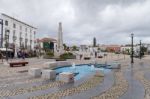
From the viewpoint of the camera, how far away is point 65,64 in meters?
30.6

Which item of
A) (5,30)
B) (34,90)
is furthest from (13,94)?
(5,30)

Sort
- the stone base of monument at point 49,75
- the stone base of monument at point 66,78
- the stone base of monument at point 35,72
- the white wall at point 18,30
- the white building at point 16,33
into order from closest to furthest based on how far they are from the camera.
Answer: the stone base of monument at point 66,78 < the stone base of monument at point 49,75 < the stone base of monument at point 35,72 < the white building at point 16,33 < the white wall at point 18,30

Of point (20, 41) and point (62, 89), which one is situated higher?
point (20, 41)

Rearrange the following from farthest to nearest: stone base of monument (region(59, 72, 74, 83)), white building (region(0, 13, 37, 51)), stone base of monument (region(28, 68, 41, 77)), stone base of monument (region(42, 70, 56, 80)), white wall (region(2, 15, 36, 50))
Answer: white wall (region(2, 15, 36, 50)), white building (region(0, 13, 37, 51)), stone base of monument (region(28, 68, 41, 77)), stone base of monument (region(42, 70, 56, 80)), stone base of monument (region(59, 72, 74, 83))

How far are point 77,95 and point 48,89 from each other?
2.02 metres

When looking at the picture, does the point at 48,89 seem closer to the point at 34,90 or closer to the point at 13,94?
the point at 34,90

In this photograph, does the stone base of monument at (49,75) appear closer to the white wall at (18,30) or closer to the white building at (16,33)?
the white building at (16,33)

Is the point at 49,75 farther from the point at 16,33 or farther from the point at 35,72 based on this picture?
the point at 16,33

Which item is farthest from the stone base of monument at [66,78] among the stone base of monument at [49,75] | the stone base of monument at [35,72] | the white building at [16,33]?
the white building at [16,33]

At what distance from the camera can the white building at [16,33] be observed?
6705 cm

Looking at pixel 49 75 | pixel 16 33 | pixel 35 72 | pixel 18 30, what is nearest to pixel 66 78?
pixel 49 75

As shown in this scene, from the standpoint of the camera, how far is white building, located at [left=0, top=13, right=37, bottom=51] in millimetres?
67050

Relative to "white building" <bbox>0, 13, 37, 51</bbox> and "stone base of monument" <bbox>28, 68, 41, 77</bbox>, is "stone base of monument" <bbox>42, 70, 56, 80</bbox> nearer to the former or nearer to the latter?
"stone base of monument" <bbox>28, 68, 41, 77</bbox>

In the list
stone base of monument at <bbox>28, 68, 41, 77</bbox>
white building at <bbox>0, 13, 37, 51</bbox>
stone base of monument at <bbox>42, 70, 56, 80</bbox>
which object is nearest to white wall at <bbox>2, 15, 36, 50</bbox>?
white building at <bbox>0, 13, 37, 51</bbox>
